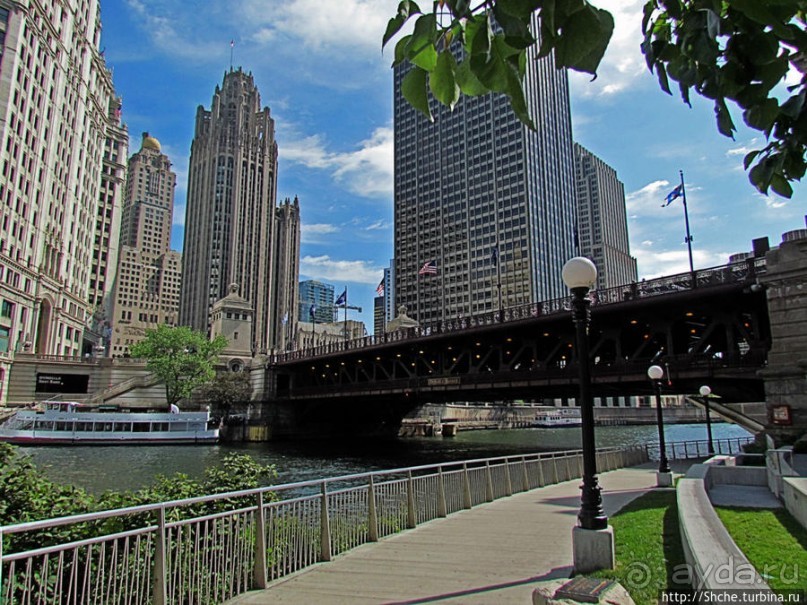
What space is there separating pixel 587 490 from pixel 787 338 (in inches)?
906

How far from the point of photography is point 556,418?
151000 millimetres

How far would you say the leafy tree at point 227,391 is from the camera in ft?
262

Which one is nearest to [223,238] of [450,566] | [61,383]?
[61,383]

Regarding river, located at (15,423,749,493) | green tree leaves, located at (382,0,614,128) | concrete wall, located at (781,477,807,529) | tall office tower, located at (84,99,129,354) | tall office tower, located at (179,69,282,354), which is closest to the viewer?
green tree leaves, located at (382,0,614,128)

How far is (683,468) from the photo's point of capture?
94.9 ft

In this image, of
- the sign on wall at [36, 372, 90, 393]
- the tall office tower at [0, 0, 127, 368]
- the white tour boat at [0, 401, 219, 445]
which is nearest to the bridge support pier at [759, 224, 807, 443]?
the white tour boat at [0, 401, 219, 445]

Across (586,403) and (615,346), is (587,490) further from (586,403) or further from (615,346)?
(615,346)

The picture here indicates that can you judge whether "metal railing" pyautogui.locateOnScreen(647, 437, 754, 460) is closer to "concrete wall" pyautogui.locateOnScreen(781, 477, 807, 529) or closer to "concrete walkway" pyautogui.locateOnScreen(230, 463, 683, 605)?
"concrete wall" pyautogui.locateOnScreen(781, 477, 807, 529)

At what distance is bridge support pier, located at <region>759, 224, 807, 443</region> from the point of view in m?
25.5

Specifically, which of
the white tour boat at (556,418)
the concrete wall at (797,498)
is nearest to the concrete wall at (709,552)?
the concrete wall at (797,498)

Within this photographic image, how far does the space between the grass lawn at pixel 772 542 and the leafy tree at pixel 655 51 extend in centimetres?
630

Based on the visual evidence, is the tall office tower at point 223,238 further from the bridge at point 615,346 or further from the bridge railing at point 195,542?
the bridge railing at point 195,542

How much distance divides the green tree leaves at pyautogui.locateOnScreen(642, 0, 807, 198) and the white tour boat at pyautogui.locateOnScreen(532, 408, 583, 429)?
5918 inches

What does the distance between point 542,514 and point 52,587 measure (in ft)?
40.9
